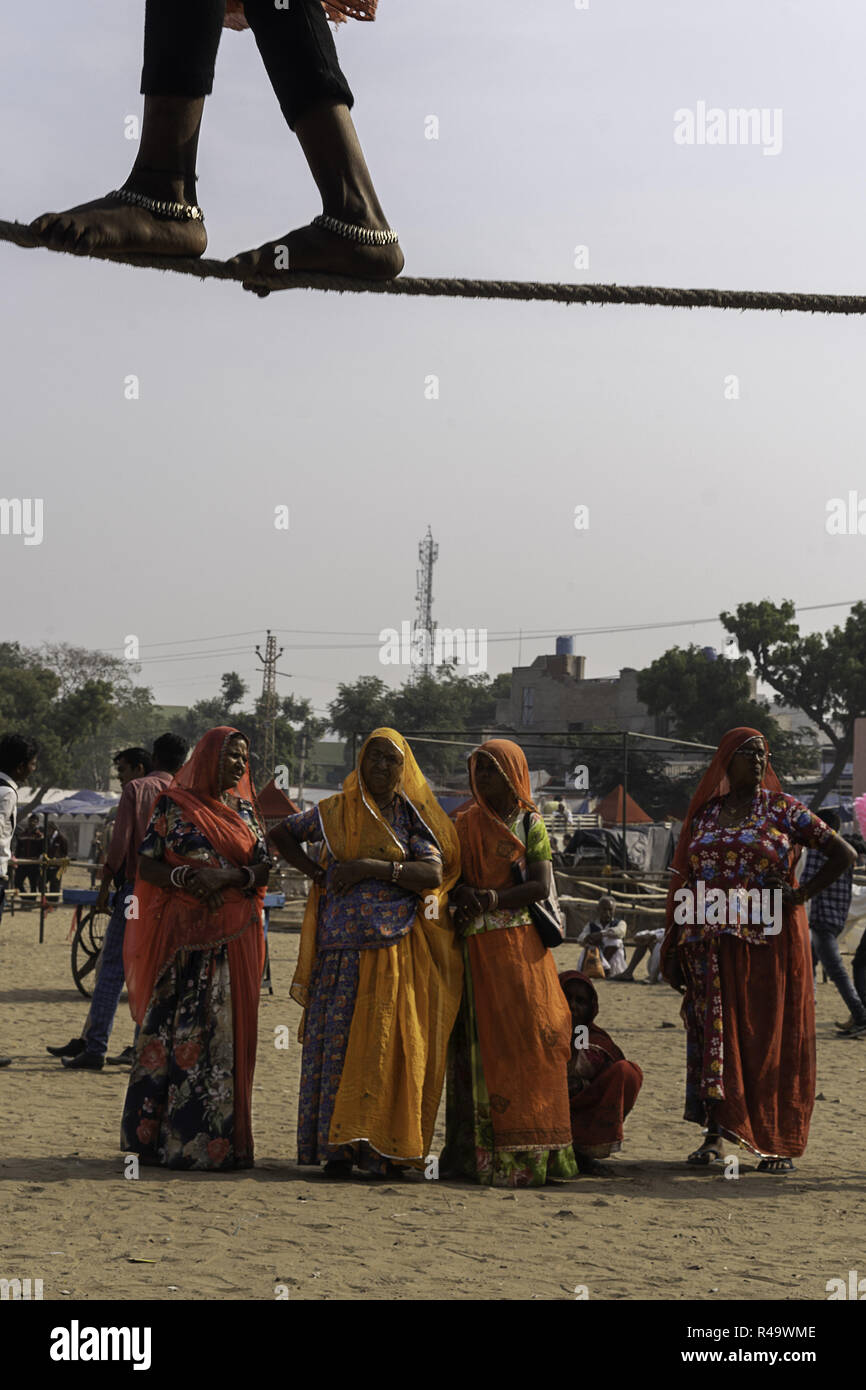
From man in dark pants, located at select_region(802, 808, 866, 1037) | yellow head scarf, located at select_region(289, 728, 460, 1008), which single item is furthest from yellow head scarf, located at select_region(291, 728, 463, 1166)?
man in dark pants, located at select_region(802, 808, 866, 1037)

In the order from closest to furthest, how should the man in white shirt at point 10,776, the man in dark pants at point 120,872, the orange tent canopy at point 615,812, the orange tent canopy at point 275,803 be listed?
the man in white shirt at point 10,776 → the man in dark pants at point 120,872 → the orange tent canopy at point 275,803 → the orange tent canopy at point 615,812

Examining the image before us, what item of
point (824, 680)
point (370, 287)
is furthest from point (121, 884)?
point (824, 680)

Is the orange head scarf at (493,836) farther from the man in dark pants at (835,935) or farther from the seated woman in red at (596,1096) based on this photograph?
the man in dark pants at (835,935)

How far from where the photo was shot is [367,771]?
659 cm

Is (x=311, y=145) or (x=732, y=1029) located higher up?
(x=311, y=145)

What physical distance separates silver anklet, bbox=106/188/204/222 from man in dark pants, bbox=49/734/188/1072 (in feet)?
20.2

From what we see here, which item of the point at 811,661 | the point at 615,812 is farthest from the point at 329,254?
the point at 811,661

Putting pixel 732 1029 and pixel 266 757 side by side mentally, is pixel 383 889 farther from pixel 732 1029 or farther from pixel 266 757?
pixel 266 757

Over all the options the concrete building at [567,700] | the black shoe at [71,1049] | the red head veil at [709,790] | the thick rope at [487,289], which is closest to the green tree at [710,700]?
the concrete building at [567,700]

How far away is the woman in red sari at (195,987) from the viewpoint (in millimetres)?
6422

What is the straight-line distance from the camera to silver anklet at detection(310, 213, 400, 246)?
250 cm

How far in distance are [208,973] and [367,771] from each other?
106cm

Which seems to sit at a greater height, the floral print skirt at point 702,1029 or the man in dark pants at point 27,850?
the floral print skirt at point 702,1029

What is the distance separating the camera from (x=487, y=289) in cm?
252
